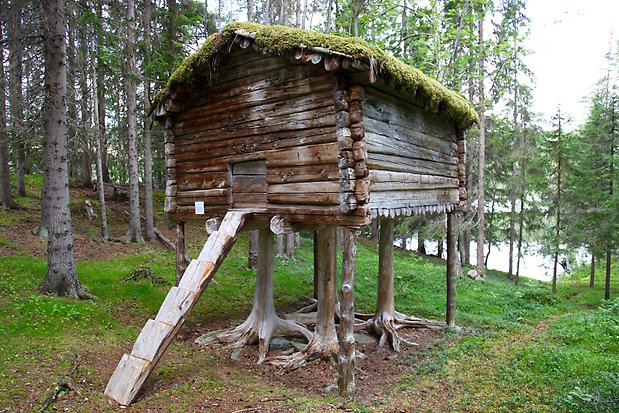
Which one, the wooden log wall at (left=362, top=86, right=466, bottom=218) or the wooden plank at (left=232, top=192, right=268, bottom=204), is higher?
the wooden log wall at (left=362, top=86, right=466, bottom=218)

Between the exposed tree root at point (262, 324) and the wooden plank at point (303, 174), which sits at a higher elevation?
the wooden plank at point (303, 174)

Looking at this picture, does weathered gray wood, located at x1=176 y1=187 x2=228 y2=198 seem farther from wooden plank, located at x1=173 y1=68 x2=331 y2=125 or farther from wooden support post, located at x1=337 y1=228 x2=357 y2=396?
wooden support post, located at x1=337 y1=228 x2=357 y2=396

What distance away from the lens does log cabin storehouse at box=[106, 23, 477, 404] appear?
6.77 meters

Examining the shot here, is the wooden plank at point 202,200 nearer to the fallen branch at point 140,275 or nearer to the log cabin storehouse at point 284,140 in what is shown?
the log cabin storehouse at point 284,140

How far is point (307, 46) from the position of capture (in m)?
6.66

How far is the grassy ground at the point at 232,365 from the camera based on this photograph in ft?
19.6

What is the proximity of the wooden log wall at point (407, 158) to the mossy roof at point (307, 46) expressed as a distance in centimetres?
44

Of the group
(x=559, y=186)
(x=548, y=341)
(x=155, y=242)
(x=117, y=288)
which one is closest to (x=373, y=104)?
(x=548, y=341)

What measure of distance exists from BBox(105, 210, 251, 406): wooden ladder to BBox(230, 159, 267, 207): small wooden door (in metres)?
0.40

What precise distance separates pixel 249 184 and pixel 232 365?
3.71 metres

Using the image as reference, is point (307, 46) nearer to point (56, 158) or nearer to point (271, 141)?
point (271, 141)

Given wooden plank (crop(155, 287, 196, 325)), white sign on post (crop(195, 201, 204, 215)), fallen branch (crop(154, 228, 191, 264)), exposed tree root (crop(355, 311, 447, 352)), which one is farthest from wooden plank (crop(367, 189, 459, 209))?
fallen branch (crop(154, 228, 191, 264))

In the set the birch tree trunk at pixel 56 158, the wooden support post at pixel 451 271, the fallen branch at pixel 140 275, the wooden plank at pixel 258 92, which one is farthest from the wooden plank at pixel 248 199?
the wooden support post at pixel 451 271

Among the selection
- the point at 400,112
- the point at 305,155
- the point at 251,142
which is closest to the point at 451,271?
the point at 400,112
